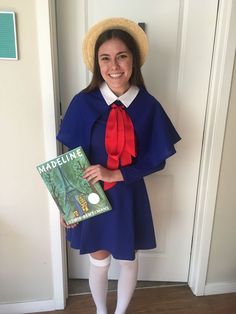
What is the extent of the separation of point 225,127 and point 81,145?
71 cm

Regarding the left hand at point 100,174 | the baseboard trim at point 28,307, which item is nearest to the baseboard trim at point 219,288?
the baseboard trim at point 28,307

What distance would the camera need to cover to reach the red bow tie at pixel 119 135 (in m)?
1.21

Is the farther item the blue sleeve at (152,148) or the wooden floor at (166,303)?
the wooden floor at (166,303)

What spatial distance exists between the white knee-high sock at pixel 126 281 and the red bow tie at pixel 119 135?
53 cm

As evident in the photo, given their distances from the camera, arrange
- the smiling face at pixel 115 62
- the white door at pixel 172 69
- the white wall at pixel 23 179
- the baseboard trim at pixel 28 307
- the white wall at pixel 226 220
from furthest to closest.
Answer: the baseboard trim at pixel 28 307 → the white wall at pixel 226 220 → the white door at pixel 172 69 → the white wall at pixel 23 179 → the smiling face at pixel 115 62

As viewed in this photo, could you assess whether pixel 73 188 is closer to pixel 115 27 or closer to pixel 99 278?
pixel 99 278

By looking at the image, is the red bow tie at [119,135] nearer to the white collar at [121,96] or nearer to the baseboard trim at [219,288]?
the white collar at [121,96]

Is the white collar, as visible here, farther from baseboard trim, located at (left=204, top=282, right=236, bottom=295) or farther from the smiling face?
baseboard trim, located at (left=204, top=282, right=236, bottom=295)

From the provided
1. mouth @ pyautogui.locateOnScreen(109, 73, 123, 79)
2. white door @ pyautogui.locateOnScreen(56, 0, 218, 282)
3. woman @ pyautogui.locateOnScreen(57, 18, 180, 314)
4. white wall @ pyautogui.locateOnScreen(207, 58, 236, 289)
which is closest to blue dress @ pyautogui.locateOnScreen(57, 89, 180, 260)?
woman @ pyautogui.locateOnScreen(57, 18, 180, 314)

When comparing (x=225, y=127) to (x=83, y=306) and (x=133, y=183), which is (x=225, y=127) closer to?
(x=133, y=183)

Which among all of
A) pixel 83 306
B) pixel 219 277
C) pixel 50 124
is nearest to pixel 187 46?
pixel 50 124

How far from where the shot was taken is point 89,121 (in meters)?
1.23

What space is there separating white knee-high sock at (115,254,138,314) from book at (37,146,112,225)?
360 millimetres

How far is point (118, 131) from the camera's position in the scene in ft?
3.95
